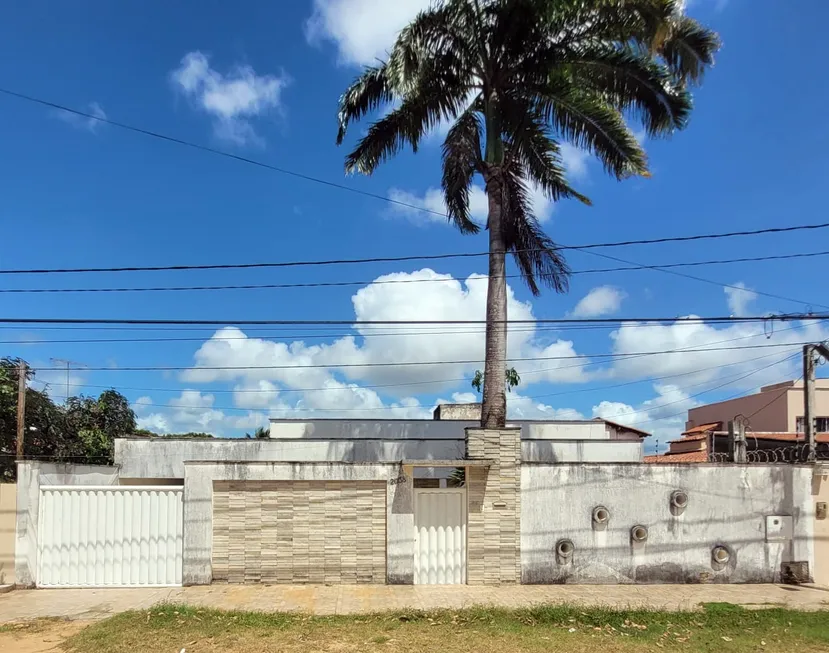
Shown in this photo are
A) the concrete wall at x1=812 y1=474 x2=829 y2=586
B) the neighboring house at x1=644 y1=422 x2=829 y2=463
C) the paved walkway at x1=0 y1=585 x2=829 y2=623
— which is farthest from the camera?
the neighboring house at x1=644 y1=422 x2=829 y2=463

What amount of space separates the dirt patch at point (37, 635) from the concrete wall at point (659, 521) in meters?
6.83

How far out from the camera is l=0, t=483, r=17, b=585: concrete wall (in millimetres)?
9562

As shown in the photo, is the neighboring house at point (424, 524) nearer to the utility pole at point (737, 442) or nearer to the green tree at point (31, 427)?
the utility pole at point (737, 442)

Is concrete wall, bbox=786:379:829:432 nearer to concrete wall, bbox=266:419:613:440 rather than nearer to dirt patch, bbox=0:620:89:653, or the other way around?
concrete wall, bbox=266:419:613:440

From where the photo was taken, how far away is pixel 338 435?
21047 mm

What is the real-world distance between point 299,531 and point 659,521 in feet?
20.6

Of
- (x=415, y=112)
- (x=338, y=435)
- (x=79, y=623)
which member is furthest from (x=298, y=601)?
(x=338, y=435)

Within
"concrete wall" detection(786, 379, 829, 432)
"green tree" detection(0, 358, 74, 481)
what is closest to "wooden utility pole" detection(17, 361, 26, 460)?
"green tree" detection(0, 358, 74, 481)

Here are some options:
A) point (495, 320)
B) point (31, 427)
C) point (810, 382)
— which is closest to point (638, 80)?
point (495, 320)

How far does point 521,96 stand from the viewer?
41.8 feet

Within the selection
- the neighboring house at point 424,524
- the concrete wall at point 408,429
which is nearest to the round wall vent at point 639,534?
the neighboring house at point 424,524

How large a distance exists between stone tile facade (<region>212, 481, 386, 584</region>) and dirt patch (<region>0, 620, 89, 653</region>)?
2657 mm

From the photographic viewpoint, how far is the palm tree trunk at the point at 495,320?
11461 millimetres

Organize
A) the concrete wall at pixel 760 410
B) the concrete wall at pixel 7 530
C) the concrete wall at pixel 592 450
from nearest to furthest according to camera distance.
Result: the concrete wall at pixel 7 530
the concrete wall at pixel 592 450
the concrete wall at pixel 760 410
